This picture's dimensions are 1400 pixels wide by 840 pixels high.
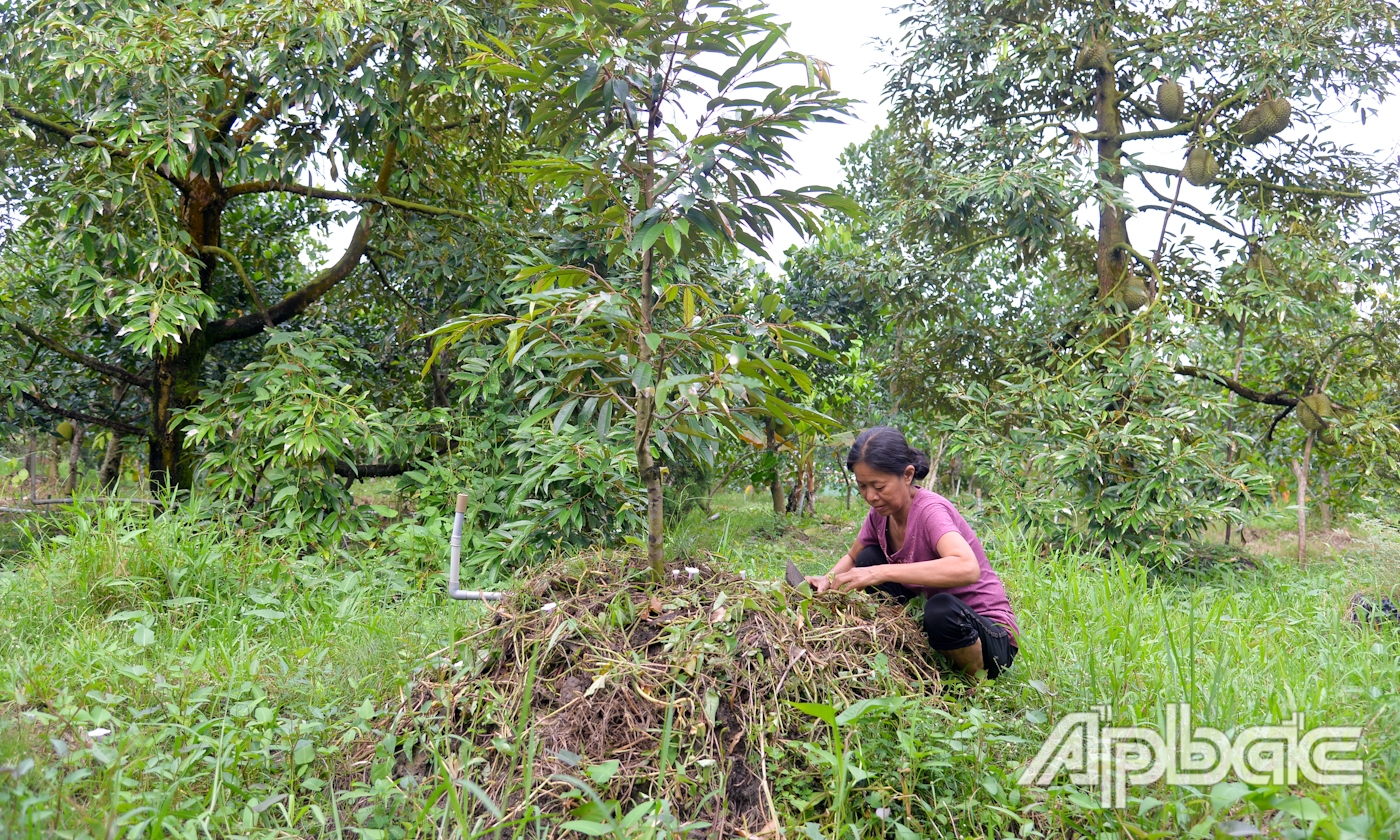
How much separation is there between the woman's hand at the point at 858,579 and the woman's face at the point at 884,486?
20 centimetres

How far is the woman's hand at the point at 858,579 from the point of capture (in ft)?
8.14

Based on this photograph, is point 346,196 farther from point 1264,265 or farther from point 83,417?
point 1264,265

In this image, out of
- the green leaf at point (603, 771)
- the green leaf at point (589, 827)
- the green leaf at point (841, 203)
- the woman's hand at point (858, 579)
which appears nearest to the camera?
the green leaf at point (589, 827)

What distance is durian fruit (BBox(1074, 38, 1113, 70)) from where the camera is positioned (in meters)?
5.29

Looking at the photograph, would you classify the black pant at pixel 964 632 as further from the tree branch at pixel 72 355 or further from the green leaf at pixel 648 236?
the tree branch at pixel 72 355

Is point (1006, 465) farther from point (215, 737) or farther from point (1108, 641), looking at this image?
point (215, 737)

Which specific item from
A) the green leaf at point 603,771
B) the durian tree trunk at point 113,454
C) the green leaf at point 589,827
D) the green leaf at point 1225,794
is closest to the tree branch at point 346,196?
the durian tree trunk at point 113,454

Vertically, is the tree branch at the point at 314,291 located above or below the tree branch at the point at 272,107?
below

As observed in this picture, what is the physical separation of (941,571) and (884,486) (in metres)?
0.29

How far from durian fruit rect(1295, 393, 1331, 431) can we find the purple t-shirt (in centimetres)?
371

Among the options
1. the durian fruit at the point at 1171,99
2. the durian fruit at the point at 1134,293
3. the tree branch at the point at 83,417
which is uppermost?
the durian fruit at the point at 1171,99

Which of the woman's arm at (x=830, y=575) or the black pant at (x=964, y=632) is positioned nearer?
the black pant at (x=964, y=632)

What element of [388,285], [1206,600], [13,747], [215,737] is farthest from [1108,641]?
[388,285]

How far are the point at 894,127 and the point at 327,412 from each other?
15.4ft
